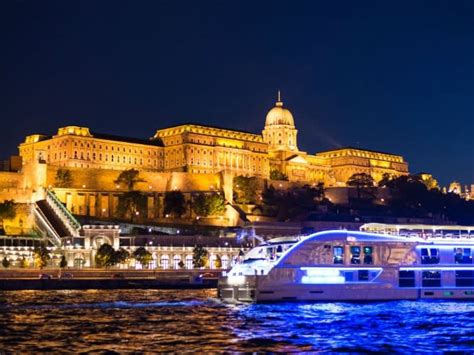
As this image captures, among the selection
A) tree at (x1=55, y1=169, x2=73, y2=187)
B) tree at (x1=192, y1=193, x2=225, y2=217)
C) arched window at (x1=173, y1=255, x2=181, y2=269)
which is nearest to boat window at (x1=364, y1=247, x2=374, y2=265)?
arched window at (x1=173, y1=255, x2=181, y2=269)

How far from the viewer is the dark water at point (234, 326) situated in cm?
A: 3073

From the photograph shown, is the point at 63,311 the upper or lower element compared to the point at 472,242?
lower

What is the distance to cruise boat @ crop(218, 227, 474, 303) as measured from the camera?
146ft

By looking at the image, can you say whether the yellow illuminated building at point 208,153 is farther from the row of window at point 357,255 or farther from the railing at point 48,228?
the row of window at point 357,255

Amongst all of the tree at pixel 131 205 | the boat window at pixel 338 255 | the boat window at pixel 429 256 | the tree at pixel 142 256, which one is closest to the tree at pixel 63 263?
the tree at pixel 142 256

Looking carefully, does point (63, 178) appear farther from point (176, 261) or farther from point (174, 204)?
point (176, 261)

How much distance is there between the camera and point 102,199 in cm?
11506

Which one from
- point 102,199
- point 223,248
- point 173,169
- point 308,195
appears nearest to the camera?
point 223,248

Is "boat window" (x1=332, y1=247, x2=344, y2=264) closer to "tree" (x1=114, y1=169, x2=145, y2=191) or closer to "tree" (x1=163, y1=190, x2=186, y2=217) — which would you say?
"tree" (x1=163, y1=190, x2=186, y2=217)

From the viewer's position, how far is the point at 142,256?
291 feet

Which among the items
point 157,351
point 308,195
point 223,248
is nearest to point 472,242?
point 157,351

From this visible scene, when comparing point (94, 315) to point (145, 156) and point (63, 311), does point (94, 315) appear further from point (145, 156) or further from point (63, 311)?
point (145, 156)

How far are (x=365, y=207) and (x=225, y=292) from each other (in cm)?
10034

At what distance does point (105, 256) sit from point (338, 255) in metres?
44.0
